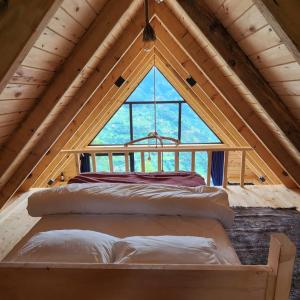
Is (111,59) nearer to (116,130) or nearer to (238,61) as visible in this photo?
(238,61)

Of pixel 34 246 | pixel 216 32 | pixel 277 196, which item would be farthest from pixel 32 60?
pixel 277 196

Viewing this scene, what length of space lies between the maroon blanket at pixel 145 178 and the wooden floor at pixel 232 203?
0.90 meters

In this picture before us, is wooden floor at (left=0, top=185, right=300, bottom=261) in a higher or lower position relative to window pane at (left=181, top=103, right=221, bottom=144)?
lower

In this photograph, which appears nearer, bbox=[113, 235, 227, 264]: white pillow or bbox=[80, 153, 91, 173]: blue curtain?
bbox=[113, 235, 227, 264]: white pillow

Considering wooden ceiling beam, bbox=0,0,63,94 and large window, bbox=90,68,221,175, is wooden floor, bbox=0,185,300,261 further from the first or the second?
large window, bbox=90,68,221,175

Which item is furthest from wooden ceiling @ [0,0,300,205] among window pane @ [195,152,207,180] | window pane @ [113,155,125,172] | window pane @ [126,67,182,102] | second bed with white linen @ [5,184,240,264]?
window pane @ [113,155,125,172]

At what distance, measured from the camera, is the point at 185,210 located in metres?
1.50

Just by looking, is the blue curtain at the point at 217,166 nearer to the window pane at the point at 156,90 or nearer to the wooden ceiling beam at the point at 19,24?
the window pane at the point at 156,90

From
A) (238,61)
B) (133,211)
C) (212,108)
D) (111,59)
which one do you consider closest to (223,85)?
(238,61)

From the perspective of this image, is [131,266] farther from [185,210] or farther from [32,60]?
[32,60]

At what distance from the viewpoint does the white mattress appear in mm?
1388

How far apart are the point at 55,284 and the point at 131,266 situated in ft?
0.81

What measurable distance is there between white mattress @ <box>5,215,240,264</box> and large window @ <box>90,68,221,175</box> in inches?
152

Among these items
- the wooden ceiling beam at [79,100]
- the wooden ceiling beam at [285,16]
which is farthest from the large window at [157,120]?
the wooden ceiling beam at [285,16]
